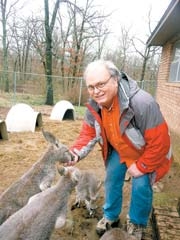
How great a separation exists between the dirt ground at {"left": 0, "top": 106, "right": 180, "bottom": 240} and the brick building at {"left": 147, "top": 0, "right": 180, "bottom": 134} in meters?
2.42

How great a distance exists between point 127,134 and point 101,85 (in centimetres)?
58

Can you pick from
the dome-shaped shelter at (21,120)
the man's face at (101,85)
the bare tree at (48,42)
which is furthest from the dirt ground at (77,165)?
the bare tree at (48,42)

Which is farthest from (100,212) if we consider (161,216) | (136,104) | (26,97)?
(26,97)

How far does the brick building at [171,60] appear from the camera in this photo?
841 cm

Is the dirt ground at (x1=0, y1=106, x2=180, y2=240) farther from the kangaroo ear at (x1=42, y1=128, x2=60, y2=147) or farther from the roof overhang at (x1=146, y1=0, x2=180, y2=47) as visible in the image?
the roof overhang at (x1=146, y1=0, x2=180, y2=47)

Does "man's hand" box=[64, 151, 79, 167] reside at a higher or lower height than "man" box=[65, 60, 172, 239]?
lower

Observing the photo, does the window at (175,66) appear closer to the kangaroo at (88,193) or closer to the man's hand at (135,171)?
the kangaroo at (88,193)

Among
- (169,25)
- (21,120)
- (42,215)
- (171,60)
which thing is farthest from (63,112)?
(42,215)

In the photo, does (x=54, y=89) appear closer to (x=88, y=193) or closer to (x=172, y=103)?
(x=172, y=103)

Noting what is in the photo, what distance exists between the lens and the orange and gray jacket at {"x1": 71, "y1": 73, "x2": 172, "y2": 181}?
10.2 ft

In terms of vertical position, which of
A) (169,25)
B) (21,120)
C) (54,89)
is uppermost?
(169,25)

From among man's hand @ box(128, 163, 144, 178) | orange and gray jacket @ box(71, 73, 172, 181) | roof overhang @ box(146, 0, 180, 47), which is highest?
roof overhang @ box(146, 0, 180, 47)

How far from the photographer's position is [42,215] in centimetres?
300

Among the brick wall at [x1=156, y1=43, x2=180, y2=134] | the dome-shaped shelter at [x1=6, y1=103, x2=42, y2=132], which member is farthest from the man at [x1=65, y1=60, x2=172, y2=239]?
the dome-shaped shelter at [x1=6, y1=103, x2=42, y2=132]
